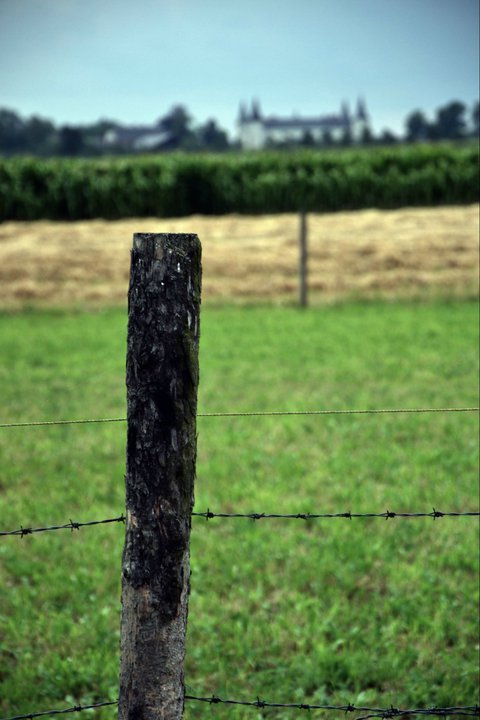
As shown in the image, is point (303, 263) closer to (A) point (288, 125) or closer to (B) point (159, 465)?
(B) point (159, 465)

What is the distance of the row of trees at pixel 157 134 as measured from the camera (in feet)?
302

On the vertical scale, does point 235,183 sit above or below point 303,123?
below

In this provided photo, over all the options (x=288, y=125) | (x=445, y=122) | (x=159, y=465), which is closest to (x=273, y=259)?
(x=159, y=465)

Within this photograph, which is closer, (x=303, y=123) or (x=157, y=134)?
(x=157, y=134)

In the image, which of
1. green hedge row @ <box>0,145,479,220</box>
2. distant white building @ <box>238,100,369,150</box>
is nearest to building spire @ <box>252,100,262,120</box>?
distant white building @ <box>238,100,369,150</box>

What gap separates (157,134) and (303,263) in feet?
433

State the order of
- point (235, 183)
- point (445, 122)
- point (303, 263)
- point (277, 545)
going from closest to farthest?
point (277, 545), point (303, 263), point (235, 183), point (445, 122)

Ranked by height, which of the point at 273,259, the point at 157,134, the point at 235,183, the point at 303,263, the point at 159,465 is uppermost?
the point at 157,134

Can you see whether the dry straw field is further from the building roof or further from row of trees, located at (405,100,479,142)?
the building roof

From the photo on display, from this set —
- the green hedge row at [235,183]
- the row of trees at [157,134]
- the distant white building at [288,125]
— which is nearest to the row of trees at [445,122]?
the row of trees at [157,134]

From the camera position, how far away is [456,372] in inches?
368

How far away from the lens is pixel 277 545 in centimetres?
510

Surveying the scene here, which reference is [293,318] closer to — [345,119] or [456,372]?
[456,372]

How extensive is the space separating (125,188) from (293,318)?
13238mm
